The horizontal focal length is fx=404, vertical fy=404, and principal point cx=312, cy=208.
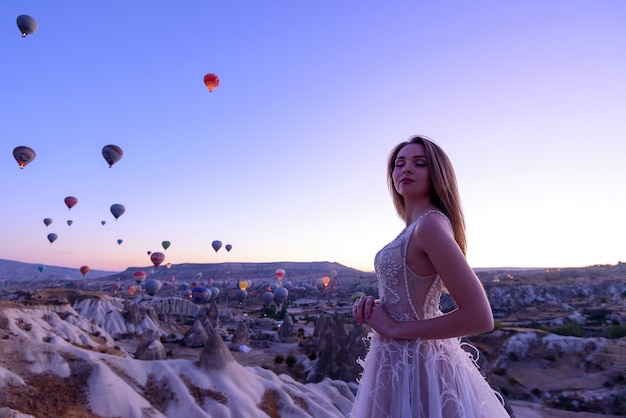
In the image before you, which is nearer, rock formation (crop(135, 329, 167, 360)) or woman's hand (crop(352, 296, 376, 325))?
woman's hand (crop(352, 296, 376, 325))

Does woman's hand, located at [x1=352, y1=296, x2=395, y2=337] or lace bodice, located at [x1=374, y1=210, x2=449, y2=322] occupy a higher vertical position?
lace bodice, located at [x1=374, y1=210, x2=449, y2=322]

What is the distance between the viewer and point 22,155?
33812 millimetres

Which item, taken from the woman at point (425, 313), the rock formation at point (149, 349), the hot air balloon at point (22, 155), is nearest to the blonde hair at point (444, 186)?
the woman at point (425, 313)

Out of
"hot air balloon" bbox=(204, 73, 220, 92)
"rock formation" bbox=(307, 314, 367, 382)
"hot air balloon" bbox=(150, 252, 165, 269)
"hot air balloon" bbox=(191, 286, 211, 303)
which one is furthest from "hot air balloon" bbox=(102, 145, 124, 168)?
"hot air balloon" bbox=(191, 286, 211, 303)

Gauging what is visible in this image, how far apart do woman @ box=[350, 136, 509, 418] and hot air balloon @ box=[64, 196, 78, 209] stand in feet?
168

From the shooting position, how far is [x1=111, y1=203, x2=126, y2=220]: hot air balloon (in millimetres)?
46125

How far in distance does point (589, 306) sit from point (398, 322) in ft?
231

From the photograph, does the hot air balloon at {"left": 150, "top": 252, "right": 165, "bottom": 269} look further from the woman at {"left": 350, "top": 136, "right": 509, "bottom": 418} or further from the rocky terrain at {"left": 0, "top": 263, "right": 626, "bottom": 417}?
the woman at {"left": 350, "top": 136, "right": 509, "bottom": 418}

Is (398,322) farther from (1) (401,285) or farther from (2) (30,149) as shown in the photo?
(2) (30,149)

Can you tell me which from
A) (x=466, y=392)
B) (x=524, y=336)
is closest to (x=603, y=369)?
(x=524, y=336)

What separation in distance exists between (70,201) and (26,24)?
823 inches

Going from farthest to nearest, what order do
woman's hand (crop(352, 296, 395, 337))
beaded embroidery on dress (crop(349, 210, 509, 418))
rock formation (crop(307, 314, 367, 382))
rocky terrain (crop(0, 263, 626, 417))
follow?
rock formation (crop(307, 314, 367, 382)) → rocky terrain (crop(0, 263, 626, 417)) → woman's hand (crop(352, 296, 395, 337)) → beaded embroidery on dress (crop(349, 210, 509, 418))

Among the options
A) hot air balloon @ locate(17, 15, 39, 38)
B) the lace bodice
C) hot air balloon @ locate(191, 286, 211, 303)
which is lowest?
hot air balloon @ locate(191, 286, 211, 303)

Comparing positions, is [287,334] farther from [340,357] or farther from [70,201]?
[70,201]
